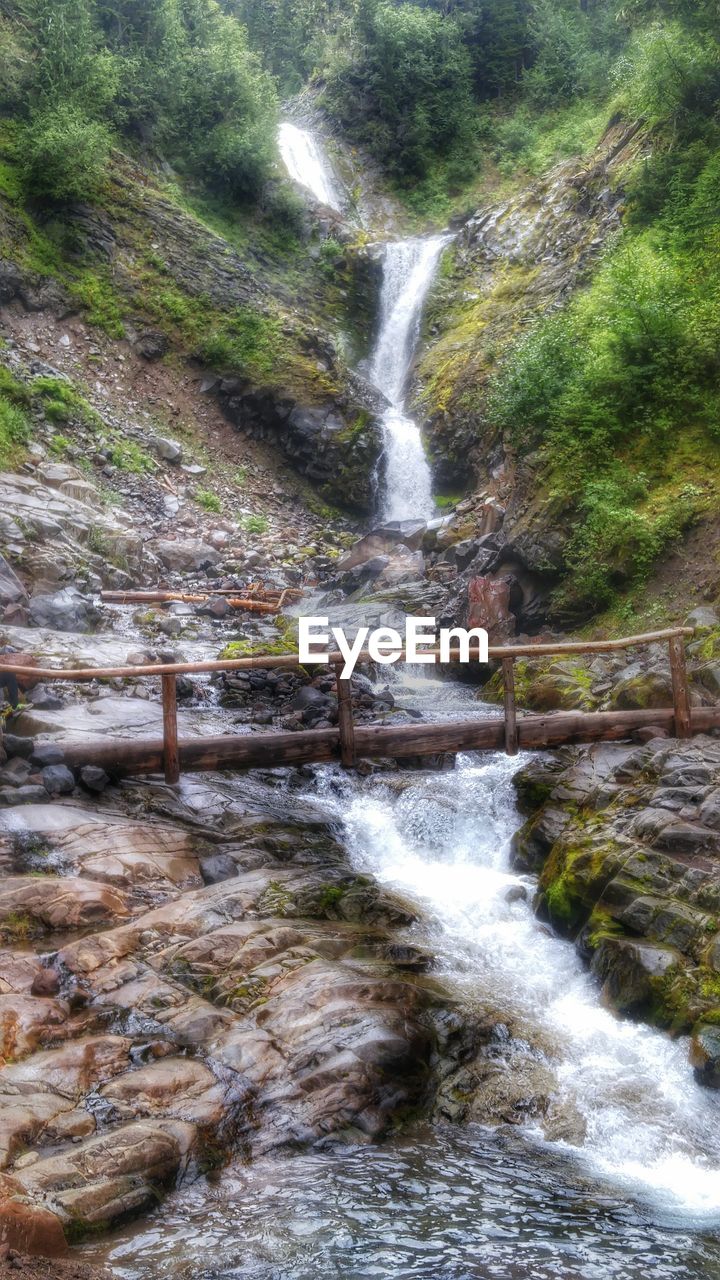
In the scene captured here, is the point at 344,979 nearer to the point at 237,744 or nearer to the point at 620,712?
the point at 237,744

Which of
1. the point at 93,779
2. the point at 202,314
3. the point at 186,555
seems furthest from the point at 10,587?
the point at 202,314

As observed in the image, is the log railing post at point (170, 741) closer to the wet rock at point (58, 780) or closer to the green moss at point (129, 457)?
the wet rock at point (58, 780)

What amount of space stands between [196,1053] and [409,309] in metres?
25.6

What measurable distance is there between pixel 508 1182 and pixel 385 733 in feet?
17.3

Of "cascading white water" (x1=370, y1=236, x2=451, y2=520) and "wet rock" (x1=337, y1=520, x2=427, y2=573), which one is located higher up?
"cascading white water" (x1=370, y1=236, x2=451, y2=520)

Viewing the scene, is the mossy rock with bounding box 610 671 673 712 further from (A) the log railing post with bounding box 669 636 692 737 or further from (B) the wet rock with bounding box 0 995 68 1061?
(B) the wet rock with bounding box 0 995 68 1061

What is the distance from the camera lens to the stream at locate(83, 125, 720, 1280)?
4.02 metres

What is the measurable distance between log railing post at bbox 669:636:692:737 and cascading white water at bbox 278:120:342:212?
26726 millimetres

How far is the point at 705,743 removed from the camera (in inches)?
344

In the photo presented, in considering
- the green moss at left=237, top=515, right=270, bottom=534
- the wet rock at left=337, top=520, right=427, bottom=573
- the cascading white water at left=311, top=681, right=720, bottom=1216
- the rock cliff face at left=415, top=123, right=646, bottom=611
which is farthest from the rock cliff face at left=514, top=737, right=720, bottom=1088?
the green moss at left=237, top=515, right=270, bottom=534

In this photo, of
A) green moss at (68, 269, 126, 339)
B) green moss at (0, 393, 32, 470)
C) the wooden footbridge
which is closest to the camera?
the wooden footbridge

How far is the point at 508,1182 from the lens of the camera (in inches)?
184

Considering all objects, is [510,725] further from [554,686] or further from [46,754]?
[46,754]

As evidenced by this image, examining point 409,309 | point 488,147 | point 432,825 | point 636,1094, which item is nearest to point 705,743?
point 432,825
